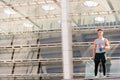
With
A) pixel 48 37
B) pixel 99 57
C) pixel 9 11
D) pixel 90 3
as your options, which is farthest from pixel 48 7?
pixel 99 57

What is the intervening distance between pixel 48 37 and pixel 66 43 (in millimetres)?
2962

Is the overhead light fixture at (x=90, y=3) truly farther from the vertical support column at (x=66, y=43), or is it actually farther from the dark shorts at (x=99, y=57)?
the dark shorts at (x=99, y=57)

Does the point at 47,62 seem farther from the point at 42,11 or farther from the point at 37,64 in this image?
the point at 42,11

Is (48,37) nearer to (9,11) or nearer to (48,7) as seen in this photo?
(48,7)

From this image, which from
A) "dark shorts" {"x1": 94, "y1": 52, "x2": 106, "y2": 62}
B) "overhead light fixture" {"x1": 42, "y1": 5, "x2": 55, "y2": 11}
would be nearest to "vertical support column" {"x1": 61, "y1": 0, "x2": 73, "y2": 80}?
"overhead light fixture" {"x1": 42, "y1": 5, "x2": 55, "y2": 11}

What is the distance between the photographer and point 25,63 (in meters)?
20.5

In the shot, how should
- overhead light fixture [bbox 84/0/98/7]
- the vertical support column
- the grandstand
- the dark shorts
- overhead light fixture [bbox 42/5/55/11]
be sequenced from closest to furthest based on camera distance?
the dark shorts < the vertical support column < the grandstand < overhead light fixture [bbox 84/0/98/7] < overhead light fixture [bbox 42/5/55/11]

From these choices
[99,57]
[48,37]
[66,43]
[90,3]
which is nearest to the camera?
[99,57]

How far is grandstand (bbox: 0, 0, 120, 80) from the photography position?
19.1 m

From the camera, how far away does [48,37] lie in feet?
67.7

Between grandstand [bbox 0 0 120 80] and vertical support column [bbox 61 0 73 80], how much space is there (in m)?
0.47

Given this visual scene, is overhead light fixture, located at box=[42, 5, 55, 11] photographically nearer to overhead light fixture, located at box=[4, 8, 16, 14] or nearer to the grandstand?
the grandstand

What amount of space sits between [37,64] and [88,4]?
454cm

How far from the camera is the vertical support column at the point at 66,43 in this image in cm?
1777
